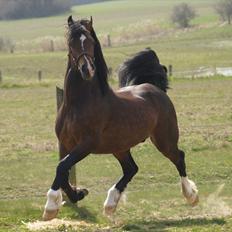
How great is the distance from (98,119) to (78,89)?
463 mm

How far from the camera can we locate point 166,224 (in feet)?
29.7

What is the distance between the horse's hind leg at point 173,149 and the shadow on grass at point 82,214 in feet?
4.75

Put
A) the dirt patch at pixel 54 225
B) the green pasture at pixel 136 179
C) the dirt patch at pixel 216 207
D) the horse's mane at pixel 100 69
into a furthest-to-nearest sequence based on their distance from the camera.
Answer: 1. the dirt patch at pixel 216 207
2. the green pasture at pixel 136 179
3. the horse's mane at pixel 100 69
4. the dirt patch at pixel 54 225

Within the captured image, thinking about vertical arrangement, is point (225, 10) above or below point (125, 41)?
above

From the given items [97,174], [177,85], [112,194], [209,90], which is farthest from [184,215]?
→ [177,85]

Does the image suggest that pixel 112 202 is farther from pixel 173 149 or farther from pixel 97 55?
pixel 97 55

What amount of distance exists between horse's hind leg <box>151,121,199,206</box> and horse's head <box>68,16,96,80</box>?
7.34ft

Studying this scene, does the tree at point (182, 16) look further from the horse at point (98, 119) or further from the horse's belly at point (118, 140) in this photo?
the horse's belly at point (118, 140)

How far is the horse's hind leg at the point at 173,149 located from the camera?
10.3 meters

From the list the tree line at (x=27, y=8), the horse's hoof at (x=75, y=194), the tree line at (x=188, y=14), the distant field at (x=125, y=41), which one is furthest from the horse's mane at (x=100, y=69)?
the tree line at (x=27, y=8)

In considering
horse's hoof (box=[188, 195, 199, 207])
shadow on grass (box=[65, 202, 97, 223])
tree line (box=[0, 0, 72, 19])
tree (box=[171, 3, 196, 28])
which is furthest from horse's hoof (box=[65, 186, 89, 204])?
tree line (box=[0, 0, 72, 19])

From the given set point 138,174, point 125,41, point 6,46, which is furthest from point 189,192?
point 125,41

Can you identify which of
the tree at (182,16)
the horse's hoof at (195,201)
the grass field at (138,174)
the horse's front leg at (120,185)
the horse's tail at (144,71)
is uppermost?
the horse's tail at (144,71)

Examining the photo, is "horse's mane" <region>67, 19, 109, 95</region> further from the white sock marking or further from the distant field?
the distant field
